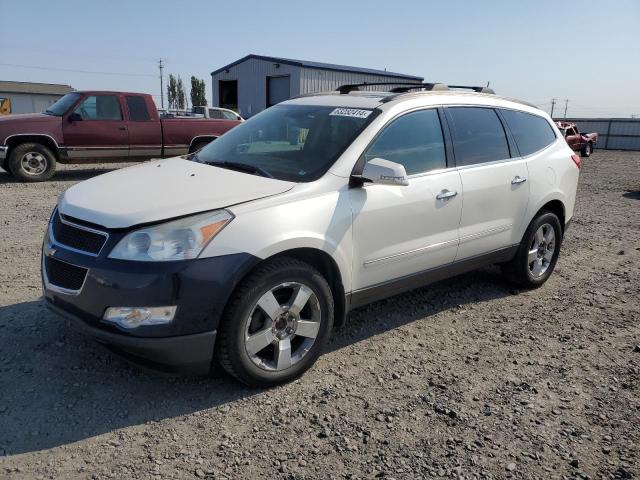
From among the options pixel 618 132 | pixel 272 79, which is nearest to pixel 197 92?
pixel 272 79

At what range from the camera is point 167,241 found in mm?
2818

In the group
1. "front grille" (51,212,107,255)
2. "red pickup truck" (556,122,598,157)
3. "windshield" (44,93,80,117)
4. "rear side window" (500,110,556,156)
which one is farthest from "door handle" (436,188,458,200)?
"red pickup truck" (556,122,598,157)

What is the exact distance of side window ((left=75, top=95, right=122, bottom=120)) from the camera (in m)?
11.0

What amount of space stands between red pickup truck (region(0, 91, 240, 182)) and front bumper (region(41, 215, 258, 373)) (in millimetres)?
8908

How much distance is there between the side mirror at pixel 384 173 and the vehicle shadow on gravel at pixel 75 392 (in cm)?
154

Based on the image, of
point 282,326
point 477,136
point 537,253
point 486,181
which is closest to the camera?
point 282,326

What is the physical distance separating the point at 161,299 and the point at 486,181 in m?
2.82

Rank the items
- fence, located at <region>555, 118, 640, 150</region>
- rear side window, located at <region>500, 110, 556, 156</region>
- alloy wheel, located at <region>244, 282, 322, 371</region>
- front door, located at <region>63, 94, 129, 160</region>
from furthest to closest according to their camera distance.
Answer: fence, located at <region>555, 118, 640, 150</region> → front door, located at <region>63, 94, 129, 160</region> → rear side window, located at <region>500, 110, 556, 156</region> → alloy wheel, located at <region>244, 282, 322, 371</region>

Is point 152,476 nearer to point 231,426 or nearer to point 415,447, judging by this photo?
point 231,426

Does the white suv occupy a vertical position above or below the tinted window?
below

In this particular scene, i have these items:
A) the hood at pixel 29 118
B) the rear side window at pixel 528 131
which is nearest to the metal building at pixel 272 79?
the hood at pixel 29 118

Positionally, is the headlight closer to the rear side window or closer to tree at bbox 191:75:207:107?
the rear side window

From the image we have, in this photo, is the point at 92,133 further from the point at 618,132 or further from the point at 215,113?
the point at 618,132

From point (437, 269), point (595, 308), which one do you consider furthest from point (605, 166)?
point (437, 269)
